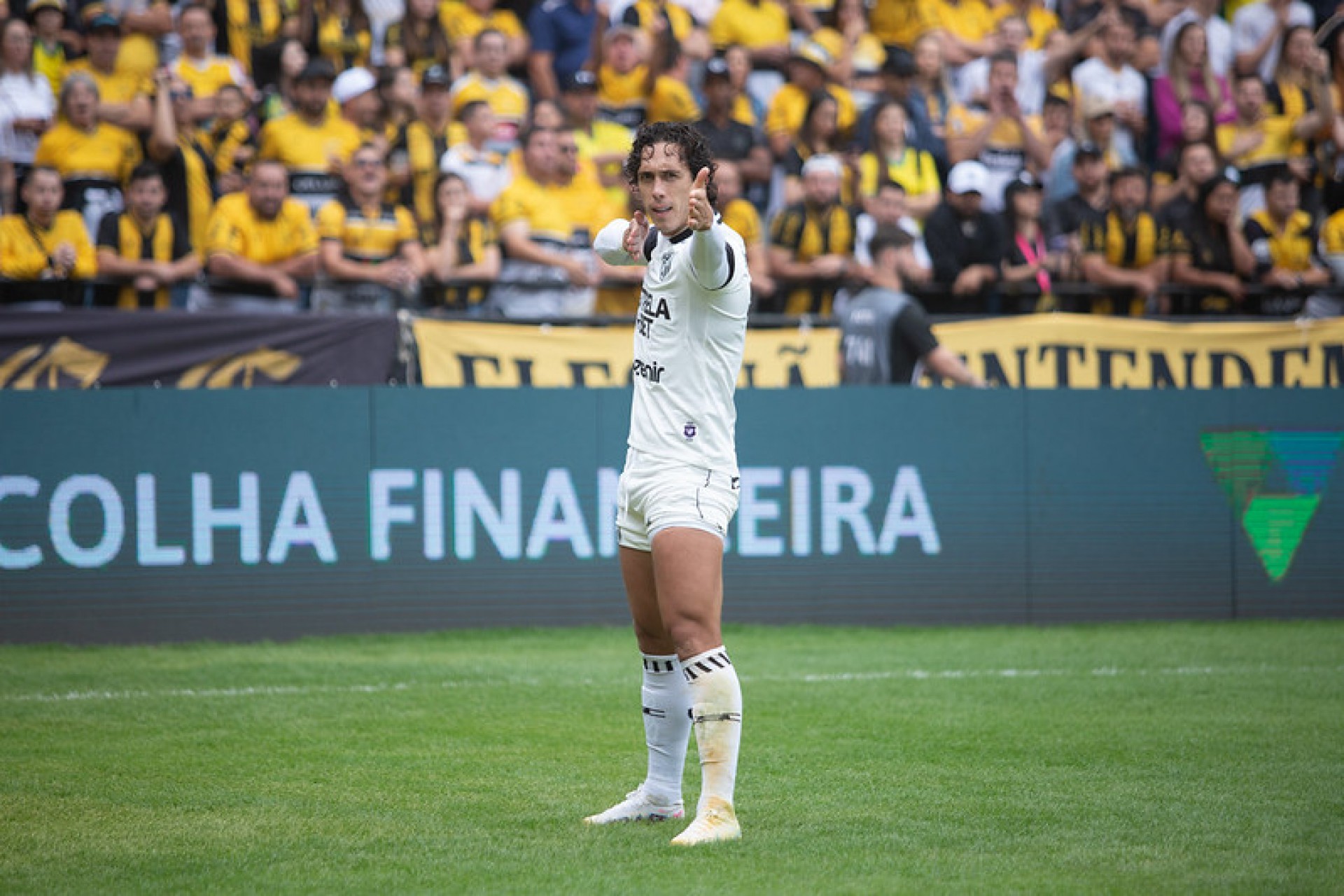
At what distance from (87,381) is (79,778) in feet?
15.5

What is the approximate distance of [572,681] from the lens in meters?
9.31

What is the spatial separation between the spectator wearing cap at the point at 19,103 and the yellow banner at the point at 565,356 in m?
3.70

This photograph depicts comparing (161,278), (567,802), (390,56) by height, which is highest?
(390,56)

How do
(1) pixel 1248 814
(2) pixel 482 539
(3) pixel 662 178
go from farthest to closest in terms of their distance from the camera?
1. (2) pixel 482 539
2. (1) pixel 1248 814
3. (3) pixel 662 178

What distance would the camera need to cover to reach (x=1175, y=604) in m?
12.2

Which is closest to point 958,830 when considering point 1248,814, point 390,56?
point 1248,814

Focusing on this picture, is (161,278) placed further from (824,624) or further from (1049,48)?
(1049,48)

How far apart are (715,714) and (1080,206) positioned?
1000 cm

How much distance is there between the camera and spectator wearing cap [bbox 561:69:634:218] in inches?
544

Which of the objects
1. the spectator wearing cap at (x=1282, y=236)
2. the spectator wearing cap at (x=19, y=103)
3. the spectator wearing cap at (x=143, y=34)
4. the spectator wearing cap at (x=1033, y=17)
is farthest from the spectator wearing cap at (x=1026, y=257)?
the spectator wearing cap at (x=19, y=103)

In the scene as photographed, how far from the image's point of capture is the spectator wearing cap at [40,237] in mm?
11461

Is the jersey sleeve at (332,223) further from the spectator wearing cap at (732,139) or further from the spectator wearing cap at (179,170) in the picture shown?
the spectator wearing cap at (732,139)

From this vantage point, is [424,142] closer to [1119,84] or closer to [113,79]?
[113,79]

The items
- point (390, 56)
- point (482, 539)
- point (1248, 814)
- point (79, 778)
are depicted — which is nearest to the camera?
point (1248, 814)
